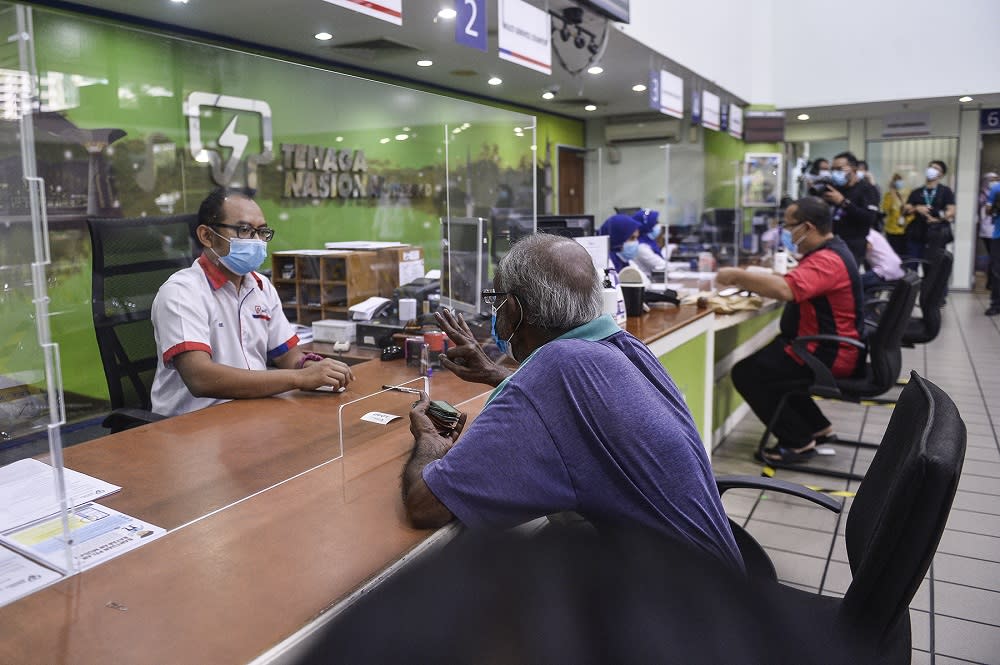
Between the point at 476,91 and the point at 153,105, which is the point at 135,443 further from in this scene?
the point at 476,91

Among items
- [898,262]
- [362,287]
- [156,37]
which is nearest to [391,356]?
[362,287]

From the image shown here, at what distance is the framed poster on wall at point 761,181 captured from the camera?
23.6 feet

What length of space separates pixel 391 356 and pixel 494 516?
1.48m

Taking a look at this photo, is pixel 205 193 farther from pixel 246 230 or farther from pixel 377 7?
pixel 377 7

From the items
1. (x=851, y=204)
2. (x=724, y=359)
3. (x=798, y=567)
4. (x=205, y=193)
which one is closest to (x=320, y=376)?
(x=798, y=567)

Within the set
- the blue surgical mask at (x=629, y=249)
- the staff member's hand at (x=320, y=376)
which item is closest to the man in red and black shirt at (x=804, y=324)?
the blue surgical mask at (x=629, y=249)

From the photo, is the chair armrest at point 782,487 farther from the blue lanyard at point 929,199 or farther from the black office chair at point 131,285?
the blue lanyard at point 929,199

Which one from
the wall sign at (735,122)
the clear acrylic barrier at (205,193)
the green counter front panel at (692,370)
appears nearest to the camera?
the clear acrylic barrier at (205,193)

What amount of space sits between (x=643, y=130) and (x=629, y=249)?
6.05 metres

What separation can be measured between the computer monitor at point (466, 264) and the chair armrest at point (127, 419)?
1.20m

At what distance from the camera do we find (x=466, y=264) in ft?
9.82

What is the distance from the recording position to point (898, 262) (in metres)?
6.78

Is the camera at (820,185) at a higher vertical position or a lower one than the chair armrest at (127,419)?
higher

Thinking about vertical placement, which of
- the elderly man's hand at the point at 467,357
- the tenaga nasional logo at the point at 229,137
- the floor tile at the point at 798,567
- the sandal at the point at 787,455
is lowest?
the floor tile at the point at 798,567
